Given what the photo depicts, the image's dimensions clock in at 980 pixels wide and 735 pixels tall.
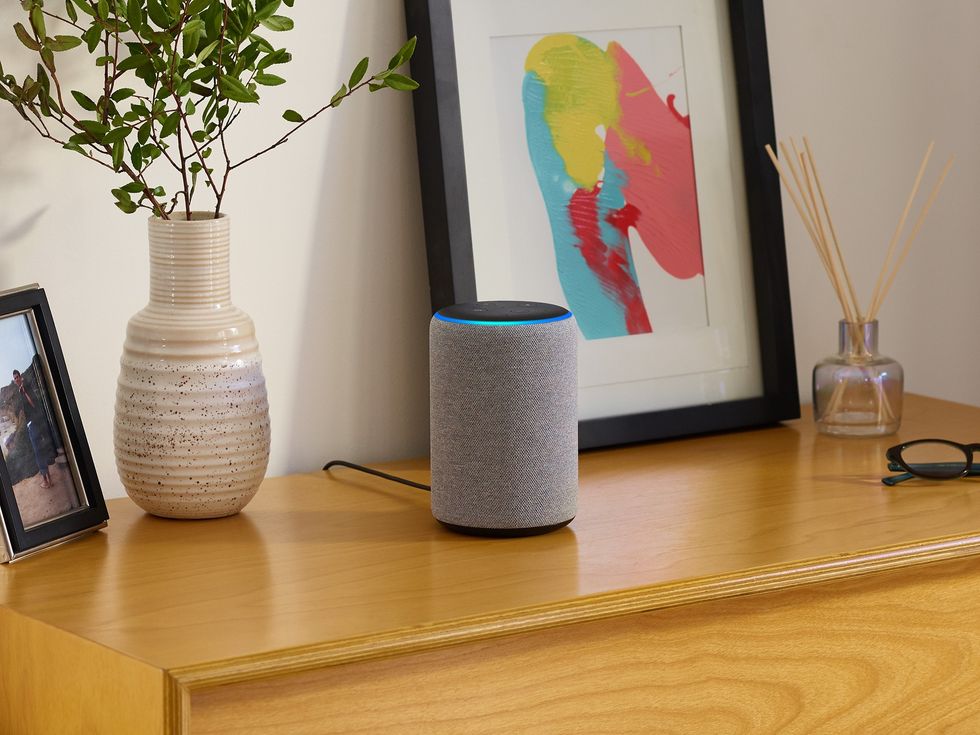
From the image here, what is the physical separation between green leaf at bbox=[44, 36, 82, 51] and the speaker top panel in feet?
1.06

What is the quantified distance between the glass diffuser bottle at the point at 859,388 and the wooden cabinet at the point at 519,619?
0.57ft

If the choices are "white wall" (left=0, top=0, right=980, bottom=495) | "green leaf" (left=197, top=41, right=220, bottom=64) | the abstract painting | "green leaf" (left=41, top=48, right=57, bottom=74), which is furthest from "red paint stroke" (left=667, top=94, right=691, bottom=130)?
"green leaf" (left=41, top=48, right=57, bottom=74)

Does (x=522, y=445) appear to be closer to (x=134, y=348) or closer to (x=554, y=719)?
(x=554, y=719)

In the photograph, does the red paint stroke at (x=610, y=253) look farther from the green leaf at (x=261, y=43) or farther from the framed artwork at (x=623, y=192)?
the green leaf at (x=261, y=43)

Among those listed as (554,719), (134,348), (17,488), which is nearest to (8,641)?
(17,488)

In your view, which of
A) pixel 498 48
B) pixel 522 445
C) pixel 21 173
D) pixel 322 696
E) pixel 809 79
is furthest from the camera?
pixel 809 79

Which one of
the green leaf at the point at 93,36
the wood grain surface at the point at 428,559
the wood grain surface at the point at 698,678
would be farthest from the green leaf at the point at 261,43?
the wood grain surface at the point at 698,678

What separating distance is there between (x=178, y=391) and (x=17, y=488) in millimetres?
129

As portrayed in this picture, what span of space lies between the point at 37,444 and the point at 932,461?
0.71 m

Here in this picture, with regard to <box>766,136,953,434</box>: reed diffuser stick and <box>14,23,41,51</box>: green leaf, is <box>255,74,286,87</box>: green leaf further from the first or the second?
<box>766,136,953,434</box>: reed diffuser stick

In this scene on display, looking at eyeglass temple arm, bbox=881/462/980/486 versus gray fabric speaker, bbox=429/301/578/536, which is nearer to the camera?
gray fabric speaker, bbox=429/301/578/536

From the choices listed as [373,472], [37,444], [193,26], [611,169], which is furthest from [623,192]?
[37,444]

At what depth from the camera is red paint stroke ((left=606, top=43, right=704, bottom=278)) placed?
1.14 metres

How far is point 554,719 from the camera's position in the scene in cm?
75
